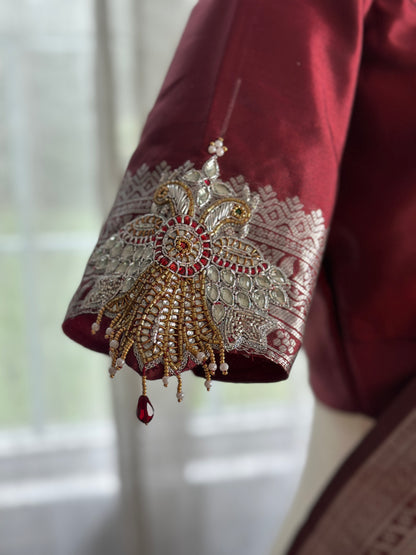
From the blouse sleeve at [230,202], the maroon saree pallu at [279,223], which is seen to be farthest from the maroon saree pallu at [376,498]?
the blouse sleeve at [230,202]

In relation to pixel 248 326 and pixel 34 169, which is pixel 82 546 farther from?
pixel 248 326

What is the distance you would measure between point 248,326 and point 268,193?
0.27 feet

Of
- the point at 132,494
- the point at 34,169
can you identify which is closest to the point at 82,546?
the point at 132,494

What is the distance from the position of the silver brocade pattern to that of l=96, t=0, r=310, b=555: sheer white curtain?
66cm

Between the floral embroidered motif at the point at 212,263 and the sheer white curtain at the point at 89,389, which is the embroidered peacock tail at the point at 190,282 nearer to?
the floral embroidered motif at the point at 212,263

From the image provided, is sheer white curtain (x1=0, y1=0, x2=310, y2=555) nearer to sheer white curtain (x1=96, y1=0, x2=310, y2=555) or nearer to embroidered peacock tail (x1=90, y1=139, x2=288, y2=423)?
sheer white curtain (x1=96, y1=0, x2=310, y2=555)

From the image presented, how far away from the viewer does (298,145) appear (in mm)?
393

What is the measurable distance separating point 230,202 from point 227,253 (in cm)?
3

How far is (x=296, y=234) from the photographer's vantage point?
15.0 inches

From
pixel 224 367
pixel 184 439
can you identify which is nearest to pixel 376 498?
pixel 224 367

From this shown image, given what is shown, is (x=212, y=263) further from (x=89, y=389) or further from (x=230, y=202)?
(x=89, y=389)

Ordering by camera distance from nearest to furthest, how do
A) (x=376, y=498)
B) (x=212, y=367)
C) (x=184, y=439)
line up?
1. (x=212, y=367)
2. (x=376, y=498)
3. (x=184, y=439)

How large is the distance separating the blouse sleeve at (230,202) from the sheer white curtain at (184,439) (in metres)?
0.60

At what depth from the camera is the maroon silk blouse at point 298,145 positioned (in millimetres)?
376
